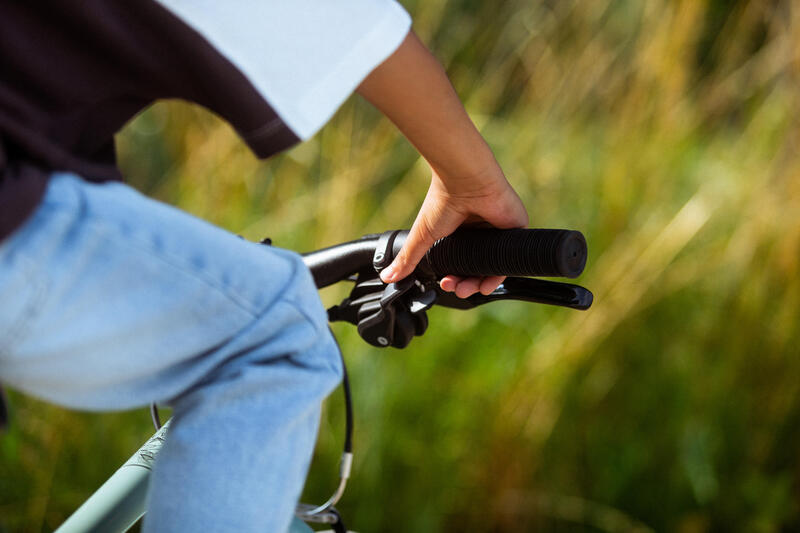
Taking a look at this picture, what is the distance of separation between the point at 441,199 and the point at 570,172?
1.23 meters

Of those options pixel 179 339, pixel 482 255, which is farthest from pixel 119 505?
pixel 482 255

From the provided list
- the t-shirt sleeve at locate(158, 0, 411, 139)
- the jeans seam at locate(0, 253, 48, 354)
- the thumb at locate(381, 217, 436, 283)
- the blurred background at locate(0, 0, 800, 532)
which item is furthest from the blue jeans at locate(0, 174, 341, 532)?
the blurred background at locate(0, 0, 800, 532)

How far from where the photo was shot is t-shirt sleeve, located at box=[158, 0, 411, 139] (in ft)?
1.77

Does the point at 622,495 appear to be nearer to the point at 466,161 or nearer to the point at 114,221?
the point at 466,161

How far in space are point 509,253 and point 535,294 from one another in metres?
0.08

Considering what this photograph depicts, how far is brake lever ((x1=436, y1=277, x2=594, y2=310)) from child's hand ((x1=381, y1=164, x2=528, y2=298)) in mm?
10

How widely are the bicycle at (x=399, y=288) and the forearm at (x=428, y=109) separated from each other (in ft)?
0.23

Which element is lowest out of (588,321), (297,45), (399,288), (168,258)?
(588,321)

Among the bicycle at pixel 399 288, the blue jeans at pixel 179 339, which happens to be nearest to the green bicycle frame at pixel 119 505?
the bicycle at pixel 399 288

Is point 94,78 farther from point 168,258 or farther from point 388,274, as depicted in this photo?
point 388,274

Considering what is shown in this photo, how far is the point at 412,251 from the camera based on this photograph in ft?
2.56

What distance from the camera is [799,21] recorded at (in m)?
1.64

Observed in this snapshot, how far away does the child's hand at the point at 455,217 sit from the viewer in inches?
30.2

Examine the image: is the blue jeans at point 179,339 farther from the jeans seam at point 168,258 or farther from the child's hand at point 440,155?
the child's hand at point 440,155
